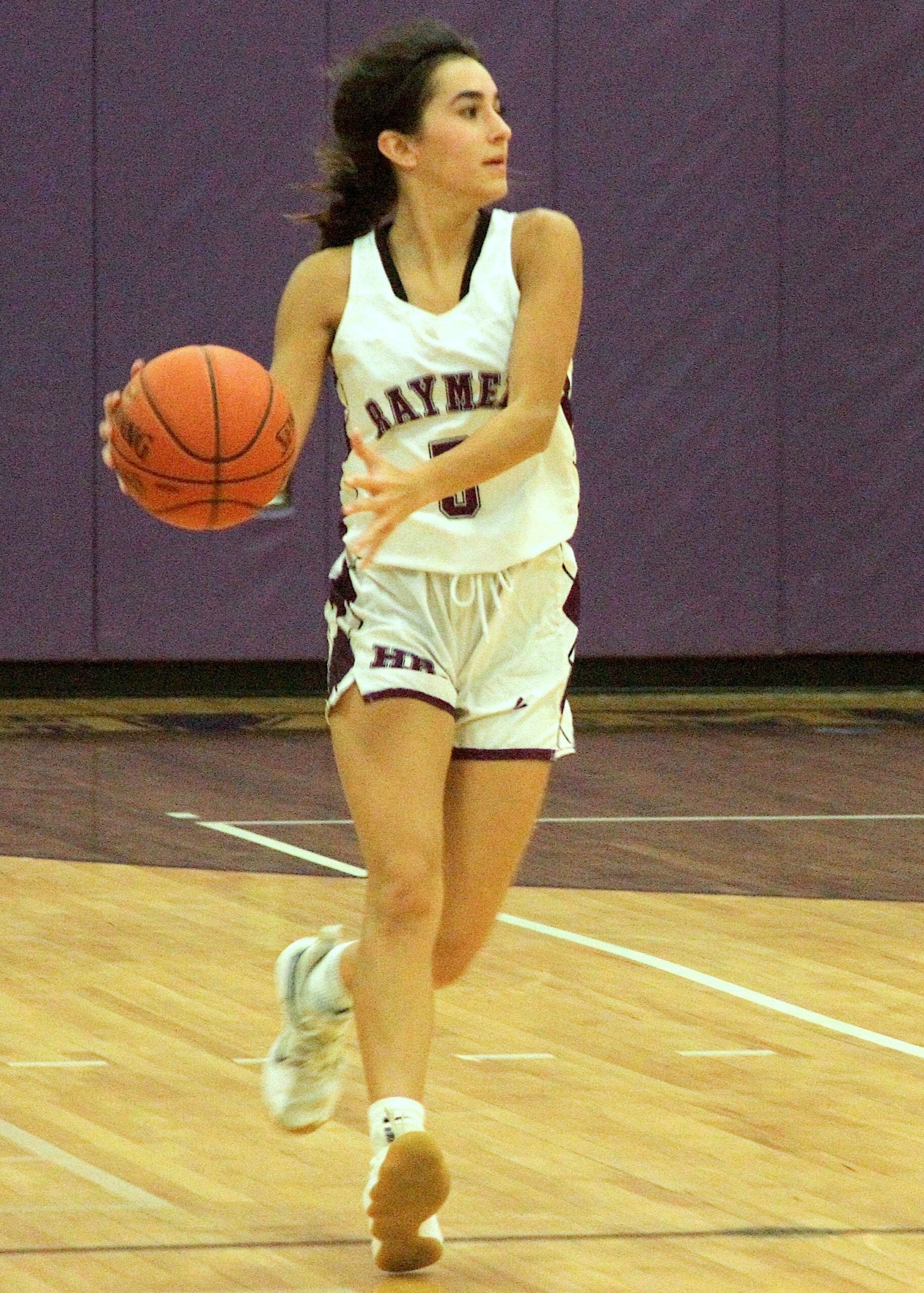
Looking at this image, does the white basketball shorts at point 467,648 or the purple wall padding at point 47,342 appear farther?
the purple wall padding at point 47,342

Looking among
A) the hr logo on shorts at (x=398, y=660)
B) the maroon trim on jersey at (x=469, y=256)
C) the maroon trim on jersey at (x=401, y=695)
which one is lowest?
the maroon trim on jersey at (x=401, y=695)

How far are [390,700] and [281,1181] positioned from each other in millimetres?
773

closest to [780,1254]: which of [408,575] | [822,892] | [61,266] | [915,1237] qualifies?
[915,1237]

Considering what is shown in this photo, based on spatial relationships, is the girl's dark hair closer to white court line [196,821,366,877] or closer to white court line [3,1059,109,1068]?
white court line [3,1059,109,1068]

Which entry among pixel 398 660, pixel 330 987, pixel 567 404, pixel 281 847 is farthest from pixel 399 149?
pixel 281 847

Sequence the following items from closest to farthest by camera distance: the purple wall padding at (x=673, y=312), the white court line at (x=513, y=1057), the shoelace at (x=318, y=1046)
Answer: the shoelace at (x=318, y=1046), the white court line at (x=513, y=1057), the purple wall padding at (x=673, y=312)

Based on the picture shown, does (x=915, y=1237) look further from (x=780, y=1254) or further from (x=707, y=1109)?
(x=707, y=1109)

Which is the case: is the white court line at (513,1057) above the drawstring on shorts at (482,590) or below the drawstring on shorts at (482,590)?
below

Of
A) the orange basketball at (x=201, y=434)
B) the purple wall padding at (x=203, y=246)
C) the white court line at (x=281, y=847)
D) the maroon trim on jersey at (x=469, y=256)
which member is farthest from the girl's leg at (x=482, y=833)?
the purple wall padding at (x=203, y=246)

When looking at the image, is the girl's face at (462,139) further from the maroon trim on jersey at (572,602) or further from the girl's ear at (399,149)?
the maroon trim on jersey at (572,602)

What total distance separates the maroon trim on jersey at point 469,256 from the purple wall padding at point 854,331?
23.0 ft

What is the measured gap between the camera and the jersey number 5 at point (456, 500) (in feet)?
11.3

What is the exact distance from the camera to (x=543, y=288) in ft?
11.3

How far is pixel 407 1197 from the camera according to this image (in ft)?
10.2
